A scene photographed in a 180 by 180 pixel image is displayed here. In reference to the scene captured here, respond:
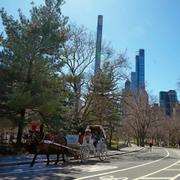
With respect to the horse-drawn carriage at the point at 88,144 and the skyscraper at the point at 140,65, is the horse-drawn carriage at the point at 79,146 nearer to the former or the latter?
the horse-drawn carriage at the point at 88,144

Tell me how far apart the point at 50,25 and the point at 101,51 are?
2291 cm

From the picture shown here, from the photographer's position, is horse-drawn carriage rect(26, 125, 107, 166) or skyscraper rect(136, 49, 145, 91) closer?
horse-drawn carriage rect(26, 125, 107, 166)

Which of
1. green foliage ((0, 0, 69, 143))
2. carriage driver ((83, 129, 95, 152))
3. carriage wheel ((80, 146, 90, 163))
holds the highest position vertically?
green foliage ((0, 0, 69, 143))

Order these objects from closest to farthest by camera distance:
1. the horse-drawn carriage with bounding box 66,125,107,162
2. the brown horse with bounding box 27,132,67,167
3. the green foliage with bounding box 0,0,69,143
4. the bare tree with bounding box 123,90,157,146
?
the brown horse with bounding box 27,132,67,167 < the horse-drawn carriage with bounding box 66,125,107,162 < the green foliage with bounding box 0,0,69,143 < the bare tree with bounding box 123,90,157,146

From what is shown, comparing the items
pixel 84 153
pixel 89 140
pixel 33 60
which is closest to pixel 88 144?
pixel 89 140

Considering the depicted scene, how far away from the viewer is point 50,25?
33281 millimetres

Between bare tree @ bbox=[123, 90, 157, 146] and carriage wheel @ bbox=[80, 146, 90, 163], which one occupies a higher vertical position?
bare tree @ bbox=[123, 90, 157, 146]

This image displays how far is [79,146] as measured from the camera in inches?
1101

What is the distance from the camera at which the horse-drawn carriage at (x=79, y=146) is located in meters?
23.2

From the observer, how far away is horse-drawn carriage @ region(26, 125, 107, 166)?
23.2 m

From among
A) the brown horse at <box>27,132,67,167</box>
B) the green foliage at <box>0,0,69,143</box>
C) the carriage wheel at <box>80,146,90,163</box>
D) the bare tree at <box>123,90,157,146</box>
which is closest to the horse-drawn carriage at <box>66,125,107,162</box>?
the carriage wheel at <box>80,146,90,163</box>

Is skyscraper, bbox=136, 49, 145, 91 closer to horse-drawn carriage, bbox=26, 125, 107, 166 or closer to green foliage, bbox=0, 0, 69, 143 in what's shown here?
green foliage, bbox=0, 0, 69, 143

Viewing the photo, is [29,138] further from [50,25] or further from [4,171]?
[50,25]

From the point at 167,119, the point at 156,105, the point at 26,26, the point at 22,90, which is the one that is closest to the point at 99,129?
the point at 22,90
